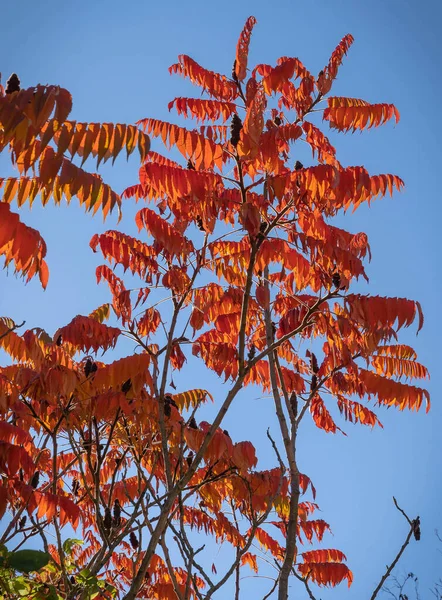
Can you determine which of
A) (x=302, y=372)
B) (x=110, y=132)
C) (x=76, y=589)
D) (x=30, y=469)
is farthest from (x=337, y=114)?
(x=76, y=589)

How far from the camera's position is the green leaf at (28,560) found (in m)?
3.38

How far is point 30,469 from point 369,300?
2476 mm

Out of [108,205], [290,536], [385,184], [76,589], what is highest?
[385,184]

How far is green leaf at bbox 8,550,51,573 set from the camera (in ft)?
11.1

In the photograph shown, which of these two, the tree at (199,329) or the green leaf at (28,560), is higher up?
the tree at (199,329)

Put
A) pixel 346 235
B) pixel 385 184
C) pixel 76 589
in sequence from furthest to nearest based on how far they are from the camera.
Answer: pixel 385 184, pixel 346 235, pixel 76 589

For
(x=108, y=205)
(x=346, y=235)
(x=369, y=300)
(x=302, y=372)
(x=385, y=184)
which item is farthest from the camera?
(x=302, y=372)

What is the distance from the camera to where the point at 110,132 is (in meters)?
3.73

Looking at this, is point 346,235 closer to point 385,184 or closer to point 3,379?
point 385,184

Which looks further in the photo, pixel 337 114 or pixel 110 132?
pixel 337 114

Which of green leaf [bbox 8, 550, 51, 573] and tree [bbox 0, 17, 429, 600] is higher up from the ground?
tree [bbox 0, 17, 429, 600]

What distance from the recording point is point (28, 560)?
3.40 meters

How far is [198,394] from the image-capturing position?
5.91 metres

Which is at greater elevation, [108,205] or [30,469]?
[108,205]
